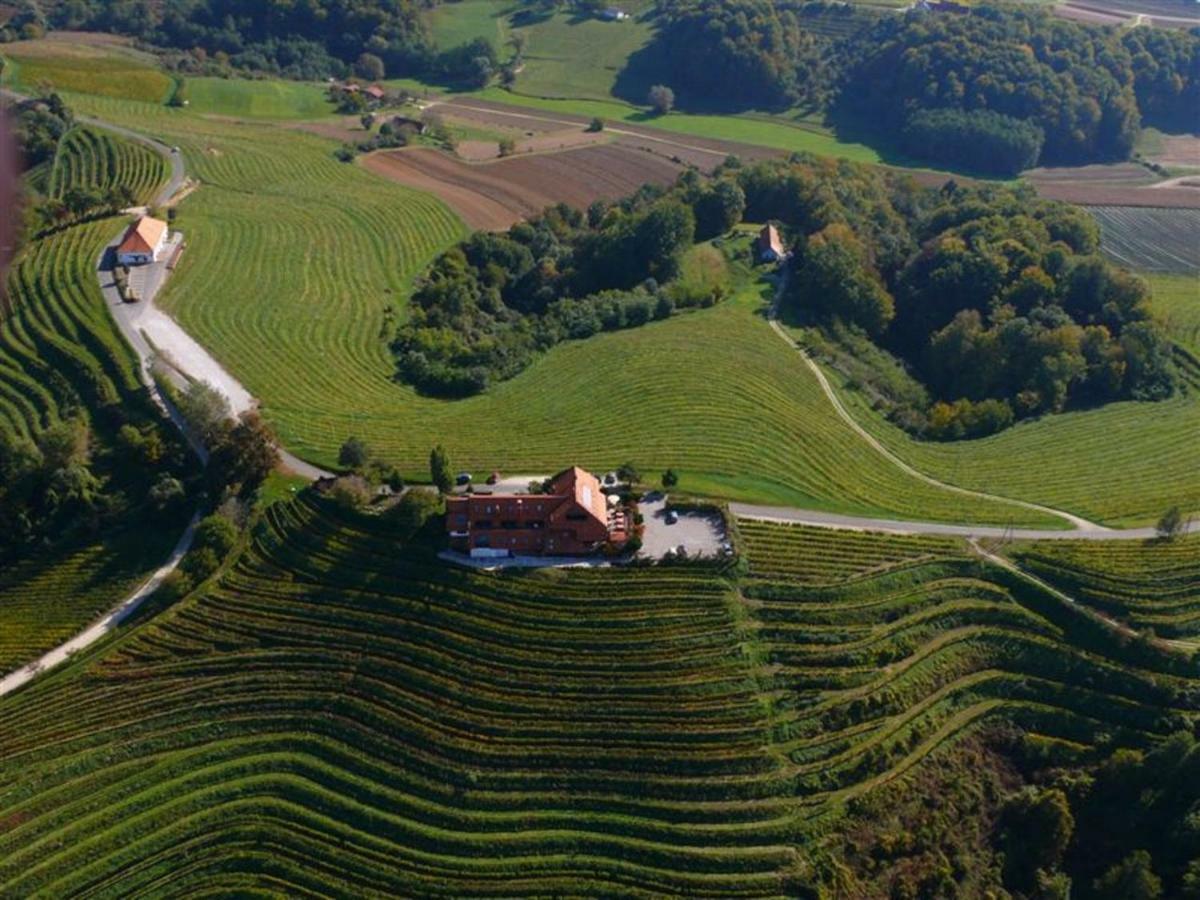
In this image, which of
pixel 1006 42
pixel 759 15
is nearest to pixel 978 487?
pixel 1006 42

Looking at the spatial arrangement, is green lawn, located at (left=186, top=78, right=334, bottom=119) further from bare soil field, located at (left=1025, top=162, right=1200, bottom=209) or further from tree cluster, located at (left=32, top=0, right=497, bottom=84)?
bare soil field, located at (left=1025, top=162, right=1200, bottom=209)

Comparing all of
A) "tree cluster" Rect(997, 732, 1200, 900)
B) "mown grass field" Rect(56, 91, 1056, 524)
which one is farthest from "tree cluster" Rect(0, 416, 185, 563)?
"tree cluster" Rect(997, 732, 1200, 900)

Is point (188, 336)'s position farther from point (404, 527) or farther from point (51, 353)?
point (404, 527)

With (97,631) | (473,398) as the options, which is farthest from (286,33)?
(97,631)

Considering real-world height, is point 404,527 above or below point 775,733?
above

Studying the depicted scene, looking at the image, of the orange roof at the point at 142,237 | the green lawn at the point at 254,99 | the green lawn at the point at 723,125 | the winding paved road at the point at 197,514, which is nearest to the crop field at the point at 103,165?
the orange roof at the point at 142,237

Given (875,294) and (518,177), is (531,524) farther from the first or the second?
(518,177)
